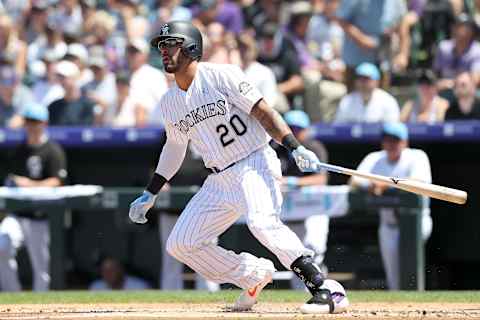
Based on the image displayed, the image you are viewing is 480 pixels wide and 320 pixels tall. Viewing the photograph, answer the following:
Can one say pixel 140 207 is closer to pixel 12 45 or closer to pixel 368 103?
pixel 368 103

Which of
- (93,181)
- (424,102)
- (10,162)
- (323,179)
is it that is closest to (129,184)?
(93,181)

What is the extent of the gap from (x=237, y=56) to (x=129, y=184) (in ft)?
5.89

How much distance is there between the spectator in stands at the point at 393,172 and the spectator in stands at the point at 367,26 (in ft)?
5.76

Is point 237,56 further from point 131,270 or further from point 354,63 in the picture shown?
point 131,270

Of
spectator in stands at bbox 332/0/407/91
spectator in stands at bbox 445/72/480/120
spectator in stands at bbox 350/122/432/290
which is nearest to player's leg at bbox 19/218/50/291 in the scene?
spectator in stands at bbox 350/122/432/290

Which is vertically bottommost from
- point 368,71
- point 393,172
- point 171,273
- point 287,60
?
point 171,273

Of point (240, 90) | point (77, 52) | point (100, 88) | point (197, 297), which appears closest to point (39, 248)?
point (100, 88)

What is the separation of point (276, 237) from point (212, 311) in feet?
2.73

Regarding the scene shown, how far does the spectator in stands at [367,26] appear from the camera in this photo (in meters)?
12.2

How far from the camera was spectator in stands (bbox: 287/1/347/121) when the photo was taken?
11.6 meters

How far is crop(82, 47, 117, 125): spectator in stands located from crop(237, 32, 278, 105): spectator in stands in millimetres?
1492

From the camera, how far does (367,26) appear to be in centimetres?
1240

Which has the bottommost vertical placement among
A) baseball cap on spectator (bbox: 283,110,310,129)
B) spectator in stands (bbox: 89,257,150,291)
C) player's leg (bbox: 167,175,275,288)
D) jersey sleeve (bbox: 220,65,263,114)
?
spectator in stands (bbox: 89,257,150,291)

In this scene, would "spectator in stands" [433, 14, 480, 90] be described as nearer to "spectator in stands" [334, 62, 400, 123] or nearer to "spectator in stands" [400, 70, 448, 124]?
"spectator in stands" [400, 70, 448, 124]
